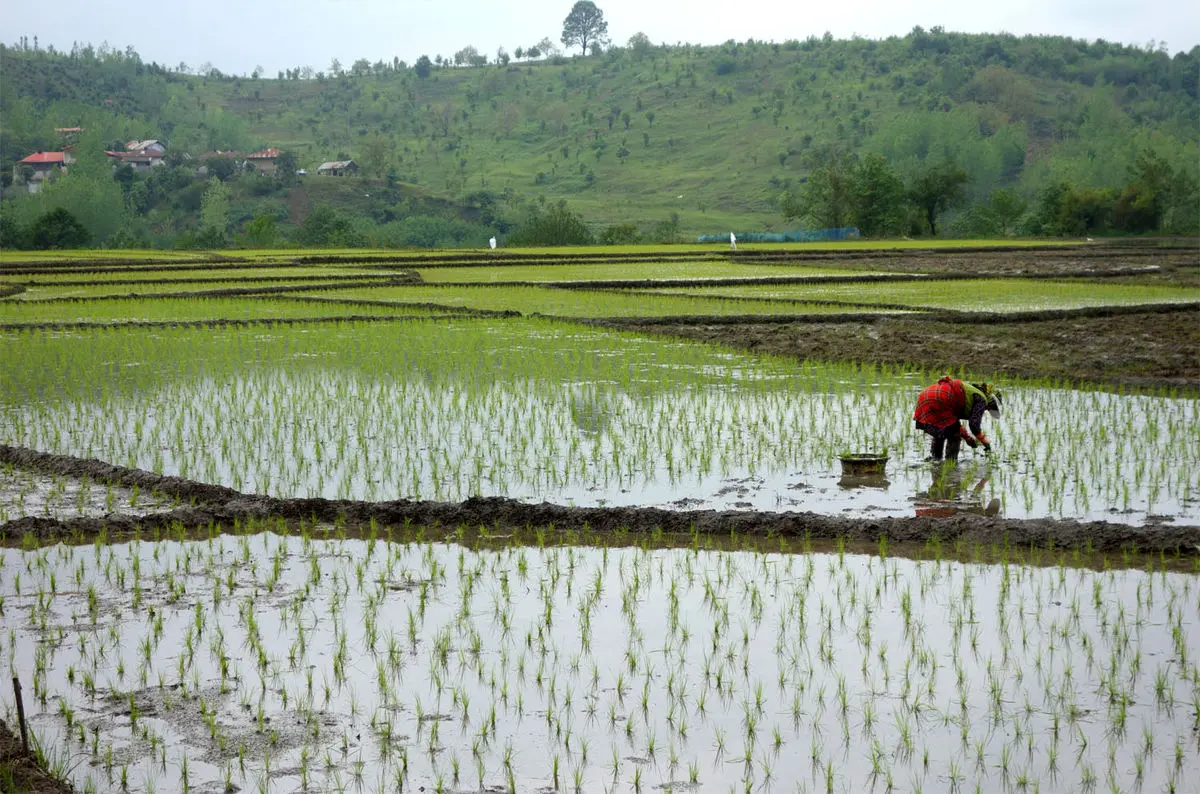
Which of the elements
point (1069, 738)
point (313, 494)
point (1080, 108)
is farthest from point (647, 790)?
point (1080, 108)

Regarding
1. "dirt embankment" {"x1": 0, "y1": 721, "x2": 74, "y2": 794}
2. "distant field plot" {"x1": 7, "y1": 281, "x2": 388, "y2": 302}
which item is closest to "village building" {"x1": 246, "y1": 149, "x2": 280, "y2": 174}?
"distant field plot" {"x1": 7, "y1": 281, "x2": 388, "y2": 302}

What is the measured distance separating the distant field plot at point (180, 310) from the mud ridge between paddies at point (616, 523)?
11164 millimetres

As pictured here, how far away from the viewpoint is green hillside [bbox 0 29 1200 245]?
73062mm

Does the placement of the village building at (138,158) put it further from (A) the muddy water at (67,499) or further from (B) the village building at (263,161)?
(A) the muddy water at (67,499)

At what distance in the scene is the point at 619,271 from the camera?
2862cm

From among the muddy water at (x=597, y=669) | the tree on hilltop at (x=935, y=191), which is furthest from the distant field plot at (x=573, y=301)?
the tree on hilltop at (x=935, y=191)

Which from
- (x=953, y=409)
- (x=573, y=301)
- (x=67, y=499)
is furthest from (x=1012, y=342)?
(x=67, y=499)

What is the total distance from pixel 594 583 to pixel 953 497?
2.55m

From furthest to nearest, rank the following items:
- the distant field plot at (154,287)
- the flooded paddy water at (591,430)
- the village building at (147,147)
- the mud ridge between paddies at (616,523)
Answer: the village building at (147,147) → the distant field plot at (154,287) → the flooded paddy water at (591,430) → the mud ridge between paddies at (616,523)

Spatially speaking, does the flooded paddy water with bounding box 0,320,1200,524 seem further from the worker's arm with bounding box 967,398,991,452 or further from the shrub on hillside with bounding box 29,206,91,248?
the shrub on hillside with bounding box 29,206,91,248

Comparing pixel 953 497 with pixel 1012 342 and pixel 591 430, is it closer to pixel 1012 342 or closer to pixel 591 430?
pixel 591 430

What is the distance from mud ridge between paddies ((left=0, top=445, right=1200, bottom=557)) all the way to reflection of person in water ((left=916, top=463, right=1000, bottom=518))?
29 cm

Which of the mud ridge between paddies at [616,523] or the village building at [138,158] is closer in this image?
the mud ridge between paddies at [616,523]

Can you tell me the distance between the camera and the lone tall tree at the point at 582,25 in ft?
458
